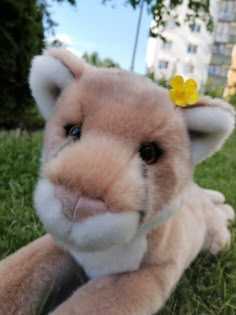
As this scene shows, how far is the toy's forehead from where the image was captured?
107 cm

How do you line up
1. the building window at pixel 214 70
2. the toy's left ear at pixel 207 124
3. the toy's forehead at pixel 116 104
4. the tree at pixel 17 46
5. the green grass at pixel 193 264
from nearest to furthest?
the toy's forehead at pixel 116 104 → the toy's left ear at pixel 207 124 → the green grass at pixel 193 264 → the tree at pixel 17 46 → the building window at pixel 214 70

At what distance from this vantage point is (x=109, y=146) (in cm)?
102

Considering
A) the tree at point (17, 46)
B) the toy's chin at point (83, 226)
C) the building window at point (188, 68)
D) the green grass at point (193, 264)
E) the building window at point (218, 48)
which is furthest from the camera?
the building window at point (218, 48)

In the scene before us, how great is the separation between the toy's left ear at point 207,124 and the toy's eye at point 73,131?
289 millimetres

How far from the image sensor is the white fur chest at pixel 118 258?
121 cm

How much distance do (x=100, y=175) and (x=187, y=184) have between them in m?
0.33

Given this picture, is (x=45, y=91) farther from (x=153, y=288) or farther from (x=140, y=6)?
(x=140, y=6)

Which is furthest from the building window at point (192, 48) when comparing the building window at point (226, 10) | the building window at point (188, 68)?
the building window at point (226, 10)

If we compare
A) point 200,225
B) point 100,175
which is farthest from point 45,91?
point 200,225

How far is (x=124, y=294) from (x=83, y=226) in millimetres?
306

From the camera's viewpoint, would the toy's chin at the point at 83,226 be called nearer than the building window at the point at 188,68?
Yes

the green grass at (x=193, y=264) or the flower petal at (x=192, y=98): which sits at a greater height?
the flower petal at (x=192, y=98)

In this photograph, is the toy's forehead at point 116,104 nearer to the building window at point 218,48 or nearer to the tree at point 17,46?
the tree at point 17,46

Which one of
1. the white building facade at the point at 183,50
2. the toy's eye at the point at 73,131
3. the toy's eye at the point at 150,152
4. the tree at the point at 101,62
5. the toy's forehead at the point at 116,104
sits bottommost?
the white building facade at the point at 183,50
